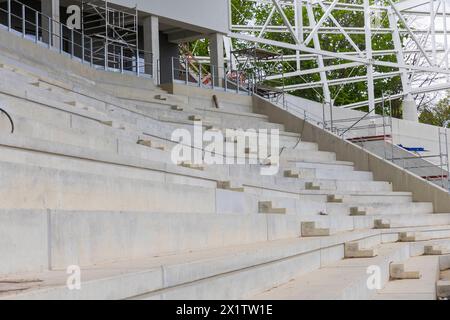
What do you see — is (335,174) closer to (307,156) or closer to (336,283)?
(307,156)

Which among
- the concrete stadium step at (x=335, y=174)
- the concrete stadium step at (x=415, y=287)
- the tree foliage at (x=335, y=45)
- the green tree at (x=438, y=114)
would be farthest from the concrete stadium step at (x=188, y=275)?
the green tree at (x=438, y=114)

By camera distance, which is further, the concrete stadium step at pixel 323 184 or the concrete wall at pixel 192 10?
the concrete wall at pixel 192 10

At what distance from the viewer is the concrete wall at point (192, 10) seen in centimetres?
2412

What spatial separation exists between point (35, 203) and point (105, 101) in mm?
8638

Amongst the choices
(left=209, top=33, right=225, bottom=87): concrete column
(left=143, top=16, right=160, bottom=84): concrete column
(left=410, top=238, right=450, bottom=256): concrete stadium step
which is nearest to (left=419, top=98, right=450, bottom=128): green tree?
(left=209, top=33, right=225, bottom=87): concrete column

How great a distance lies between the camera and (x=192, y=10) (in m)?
25.9

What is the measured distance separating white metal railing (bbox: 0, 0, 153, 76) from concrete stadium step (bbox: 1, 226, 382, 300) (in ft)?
40.7

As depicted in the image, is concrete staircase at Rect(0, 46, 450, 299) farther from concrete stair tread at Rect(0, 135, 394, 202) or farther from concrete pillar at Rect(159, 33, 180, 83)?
concrete pillar at Rect(159, 33, 180, 83)

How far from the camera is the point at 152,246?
20.4 ft

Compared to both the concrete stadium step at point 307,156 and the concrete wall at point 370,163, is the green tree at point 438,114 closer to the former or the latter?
the concrete wall at point 370,163

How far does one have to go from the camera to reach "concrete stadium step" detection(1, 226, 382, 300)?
4.06 m

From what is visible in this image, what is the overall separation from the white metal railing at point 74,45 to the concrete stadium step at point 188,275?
1242cm

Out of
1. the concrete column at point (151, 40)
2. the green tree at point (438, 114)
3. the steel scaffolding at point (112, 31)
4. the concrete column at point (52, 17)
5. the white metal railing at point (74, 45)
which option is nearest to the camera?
the white metal railing at point (74, 45)

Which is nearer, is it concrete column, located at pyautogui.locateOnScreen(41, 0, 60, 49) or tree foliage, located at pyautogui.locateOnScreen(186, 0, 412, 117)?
concrete column, located at pyautogui.locateOnScreen(41, 0, 60, 49)
